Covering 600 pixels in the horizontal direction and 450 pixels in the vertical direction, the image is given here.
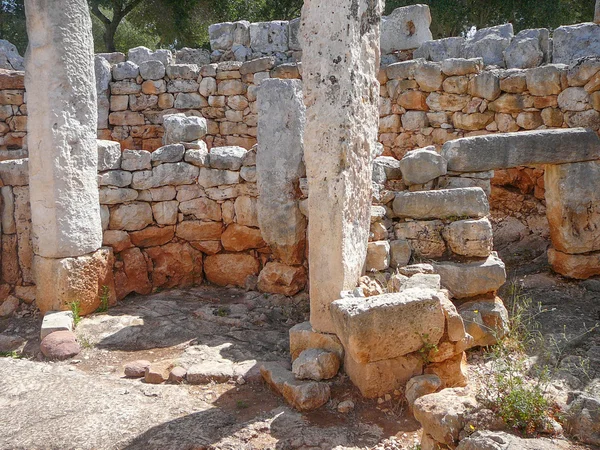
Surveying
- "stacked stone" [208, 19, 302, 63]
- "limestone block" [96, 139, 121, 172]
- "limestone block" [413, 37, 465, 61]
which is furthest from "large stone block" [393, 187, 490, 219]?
"stacked stone" [208, 19, 302, 63]

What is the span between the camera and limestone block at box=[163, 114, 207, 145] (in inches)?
274

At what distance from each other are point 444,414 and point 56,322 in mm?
3846

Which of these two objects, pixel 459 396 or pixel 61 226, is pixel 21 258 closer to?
pixel 61 226

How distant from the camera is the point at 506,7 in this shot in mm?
15469

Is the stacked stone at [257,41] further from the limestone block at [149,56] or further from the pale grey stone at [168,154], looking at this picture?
the pale grey stone at [168,154]

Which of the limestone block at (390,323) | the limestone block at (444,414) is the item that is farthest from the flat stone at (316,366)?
the limestone block at (444,414)

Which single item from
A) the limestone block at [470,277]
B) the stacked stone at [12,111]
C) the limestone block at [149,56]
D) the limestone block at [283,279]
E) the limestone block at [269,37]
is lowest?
the limestone block at [283,279]

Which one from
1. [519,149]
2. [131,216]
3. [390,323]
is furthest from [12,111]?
[390,323]

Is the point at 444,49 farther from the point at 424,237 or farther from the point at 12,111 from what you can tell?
the point at 12,111

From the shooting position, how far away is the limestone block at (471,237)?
5.32 m

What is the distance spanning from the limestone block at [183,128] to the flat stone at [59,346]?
2.70 metres

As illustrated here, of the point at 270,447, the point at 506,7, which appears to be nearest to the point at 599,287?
the point at 270,447

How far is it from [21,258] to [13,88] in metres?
3.93

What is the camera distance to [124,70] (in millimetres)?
9508
